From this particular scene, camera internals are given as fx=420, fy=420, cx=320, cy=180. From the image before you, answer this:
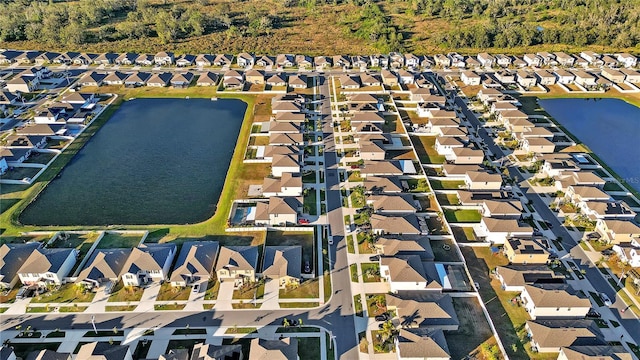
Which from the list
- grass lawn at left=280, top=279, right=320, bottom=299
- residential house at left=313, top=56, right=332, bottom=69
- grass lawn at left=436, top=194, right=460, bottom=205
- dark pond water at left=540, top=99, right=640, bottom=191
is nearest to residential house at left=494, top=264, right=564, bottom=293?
grass lawn at left=436, top=194, right=460, bottom=205

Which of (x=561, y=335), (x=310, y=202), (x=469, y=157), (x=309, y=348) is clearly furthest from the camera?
(x=469, y=157)

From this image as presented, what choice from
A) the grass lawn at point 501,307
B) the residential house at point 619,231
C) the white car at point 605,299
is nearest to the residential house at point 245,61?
the grass lawn at point 501,307

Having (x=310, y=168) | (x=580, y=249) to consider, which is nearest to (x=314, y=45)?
A: (x=310, y=168)

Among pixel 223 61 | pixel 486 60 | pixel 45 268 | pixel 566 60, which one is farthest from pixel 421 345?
pixel 566 60

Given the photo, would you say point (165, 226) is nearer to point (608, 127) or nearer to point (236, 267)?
point (236, 267)

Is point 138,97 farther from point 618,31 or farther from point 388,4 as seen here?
point 618,31

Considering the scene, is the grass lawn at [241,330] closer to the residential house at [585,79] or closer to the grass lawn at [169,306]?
the grass lawn at [169,306]
